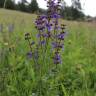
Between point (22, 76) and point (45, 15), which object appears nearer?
point (45, 15)

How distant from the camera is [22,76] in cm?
296

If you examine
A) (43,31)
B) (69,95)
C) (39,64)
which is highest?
(43,31)

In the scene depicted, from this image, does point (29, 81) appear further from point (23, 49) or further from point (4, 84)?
point (23, 49)

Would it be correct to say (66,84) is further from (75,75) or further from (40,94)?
(40,94)

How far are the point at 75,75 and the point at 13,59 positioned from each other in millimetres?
606

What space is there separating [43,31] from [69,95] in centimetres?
57

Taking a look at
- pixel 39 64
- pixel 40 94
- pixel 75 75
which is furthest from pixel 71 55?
pixel 40 94

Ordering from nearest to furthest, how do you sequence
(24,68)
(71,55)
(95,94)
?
1. (95,94)
2. (24,68)
3. (71,55)

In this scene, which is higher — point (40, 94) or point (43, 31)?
point (43, 31)

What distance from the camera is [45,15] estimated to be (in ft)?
8.73

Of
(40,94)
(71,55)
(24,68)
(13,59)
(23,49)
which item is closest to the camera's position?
(40,94)

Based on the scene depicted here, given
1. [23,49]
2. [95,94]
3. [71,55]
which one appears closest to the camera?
[95,94]

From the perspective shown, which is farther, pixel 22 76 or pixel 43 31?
pixel 22 76

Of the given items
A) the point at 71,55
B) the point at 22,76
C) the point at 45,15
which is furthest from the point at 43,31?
the point at 71,55
